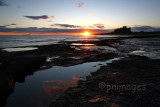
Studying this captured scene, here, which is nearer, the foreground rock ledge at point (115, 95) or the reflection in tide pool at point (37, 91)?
the foreground rock ledge at point (115, 95)

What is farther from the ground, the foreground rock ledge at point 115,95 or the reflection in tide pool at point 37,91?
the foreground rock ledge at point 115,95

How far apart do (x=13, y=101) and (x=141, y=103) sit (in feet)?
31.0

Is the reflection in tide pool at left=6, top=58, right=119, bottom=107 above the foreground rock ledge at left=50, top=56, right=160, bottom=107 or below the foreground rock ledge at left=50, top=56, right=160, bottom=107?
below

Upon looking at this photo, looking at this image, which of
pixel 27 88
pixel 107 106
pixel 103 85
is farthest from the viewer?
pixel 27 88

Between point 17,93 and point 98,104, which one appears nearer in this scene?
point 98,104

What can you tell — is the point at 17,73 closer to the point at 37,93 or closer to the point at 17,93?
the point at 17,93

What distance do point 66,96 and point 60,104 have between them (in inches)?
39.0

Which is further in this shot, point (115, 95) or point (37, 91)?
point (37, 91)

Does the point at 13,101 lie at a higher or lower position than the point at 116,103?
lower

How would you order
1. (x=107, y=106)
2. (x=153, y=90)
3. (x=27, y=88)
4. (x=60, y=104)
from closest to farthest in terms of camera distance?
(x=107, y=106)
(x=60, y=104)
(x=153, y=90)
(x=27, y=88)

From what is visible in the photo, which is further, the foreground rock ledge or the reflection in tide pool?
the reflection in tide pool

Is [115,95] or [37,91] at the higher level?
[115,95]

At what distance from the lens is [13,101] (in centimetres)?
830

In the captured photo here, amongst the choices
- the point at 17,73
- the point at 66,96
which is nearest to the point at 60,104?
the point at 66,96
